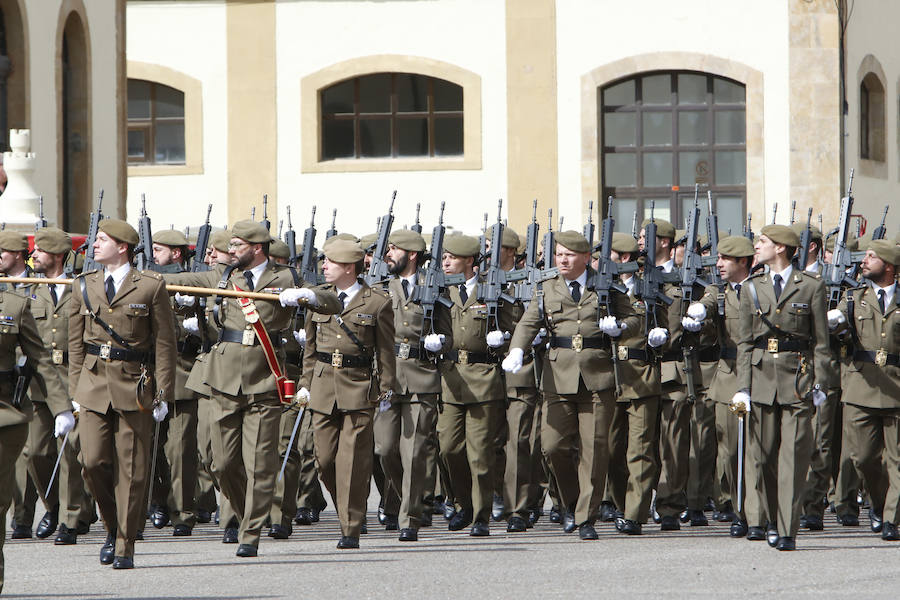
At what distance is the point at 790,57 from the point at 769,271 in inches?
588

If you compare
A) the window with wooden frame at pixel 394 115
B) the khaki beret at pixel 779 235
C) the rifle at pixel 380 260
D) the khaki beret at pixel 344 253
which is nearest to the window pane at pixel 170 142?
the window with wooden frame at pixel 394 115

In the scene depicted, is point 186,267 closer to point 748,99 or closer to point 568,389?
point 568,389

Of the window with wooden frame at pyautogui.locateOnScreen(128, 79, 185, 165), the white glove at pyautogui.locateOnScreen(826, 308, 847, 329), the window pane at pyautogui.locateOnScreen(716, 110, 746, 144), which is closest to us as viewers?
the white glove at pyautogui.locateOnScreen(826, 308, 847, 329)

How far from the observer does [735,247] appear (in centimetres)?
1149

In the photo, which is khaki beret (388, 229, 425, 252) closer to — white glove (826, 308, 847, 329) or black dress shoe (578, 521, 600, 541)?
black dress shoe (578, 521, 600, 541)

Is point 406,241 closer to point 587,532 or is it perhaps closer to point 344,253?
point 344,253

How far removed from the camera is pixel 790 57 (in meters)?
24.6

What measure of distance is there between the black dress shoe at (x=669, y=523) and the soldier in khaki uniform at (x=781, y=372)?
3.57 ft

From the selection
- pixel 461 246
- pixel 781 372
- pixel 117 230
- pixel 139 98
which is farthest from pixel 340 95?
pixel 117 230

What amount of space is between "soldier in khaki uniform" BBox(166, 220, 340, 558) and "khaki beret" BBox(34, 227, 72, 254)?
0.92 meters

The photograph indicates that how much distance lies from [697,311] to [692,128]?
14.4 meters

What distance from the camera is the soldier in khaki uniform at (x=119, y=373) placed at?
9.17 meters

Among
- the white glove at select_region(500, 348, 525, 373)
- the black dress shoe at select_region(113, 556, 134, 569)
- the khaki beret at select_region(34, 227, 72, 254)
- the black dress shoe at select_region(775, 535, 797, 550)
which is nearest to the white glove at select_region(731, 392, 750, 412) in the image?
the black dress shoe at select_region(775, 535, 797, 550)

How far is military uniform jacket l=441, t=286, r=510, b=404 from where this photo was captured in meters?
11.1
